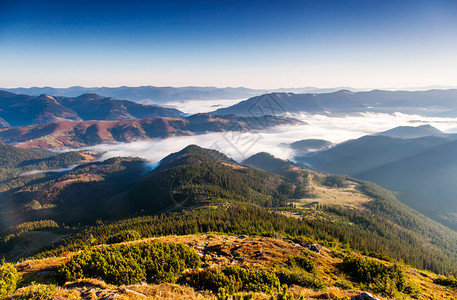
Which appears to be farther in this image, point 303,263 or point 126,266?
point 303,263

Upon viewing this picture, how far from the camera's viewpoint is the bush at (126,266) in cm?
2226

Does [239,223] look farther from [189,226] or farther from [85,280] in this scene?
[85,280]

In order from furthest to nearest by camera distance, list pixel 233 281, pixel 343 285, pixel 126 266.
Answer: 1. pixel 343 285
2. pixel 126 266
3. pixel 233 281

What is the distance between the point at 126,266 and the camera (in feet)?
77.8

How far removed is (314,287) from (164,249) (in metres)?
20.4

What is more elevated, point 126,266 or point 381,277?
point 126,266

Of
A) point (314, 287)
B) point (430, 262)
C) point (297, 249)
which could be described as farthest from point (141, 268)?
point (430, 262)

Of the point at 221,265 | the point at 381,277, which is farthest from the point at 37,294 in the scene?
the point at 381,277

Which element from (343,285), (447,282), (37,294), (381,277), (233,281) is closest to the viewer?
(37,294)

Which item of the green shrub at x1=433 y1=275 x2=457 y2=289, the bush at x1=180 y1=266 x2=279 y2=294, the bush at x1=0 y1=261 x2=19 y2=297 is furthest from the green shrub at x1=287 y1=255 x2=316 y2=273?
the bush at x1=0 y1=261 x2=19 y2=297

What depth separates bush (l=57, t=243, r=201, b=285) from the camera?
2226cm

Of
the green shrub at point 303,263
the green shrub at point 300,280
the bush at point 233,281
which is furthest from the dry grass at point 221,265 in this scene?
the green shrub at point 303,263

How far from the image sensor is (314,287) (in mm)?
24453

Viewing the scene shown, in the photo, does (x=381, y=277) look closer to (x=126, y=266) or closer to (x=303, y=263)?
(x=303, y=263)
